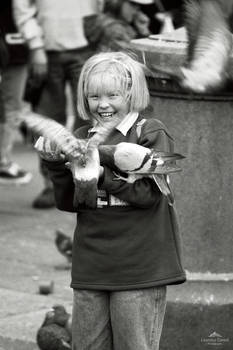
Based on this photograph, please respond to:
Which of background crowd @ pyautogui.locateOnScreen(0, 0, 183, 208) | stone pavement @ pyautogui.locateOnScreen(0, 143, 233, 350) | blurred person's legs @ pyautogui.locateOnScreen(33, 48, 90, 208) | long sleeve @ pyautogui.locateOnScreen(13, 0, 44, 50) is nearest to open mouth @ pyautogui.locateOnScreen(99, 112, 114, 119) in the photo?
stone pavement @ pyautogui.locateOnScreen(0, 143, 233, 350)

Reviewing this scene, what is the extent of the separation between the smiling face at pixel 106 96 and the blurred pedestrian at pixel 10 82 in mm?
5298

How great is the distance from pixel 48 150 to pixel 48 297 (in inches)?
91.5

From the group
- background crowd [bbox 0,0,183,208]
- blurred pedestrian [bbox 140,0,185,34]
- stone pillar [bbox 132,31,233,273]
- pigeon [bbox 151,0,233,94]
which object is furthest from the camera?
blurred pedestrian [bbox 140,0,185,34]

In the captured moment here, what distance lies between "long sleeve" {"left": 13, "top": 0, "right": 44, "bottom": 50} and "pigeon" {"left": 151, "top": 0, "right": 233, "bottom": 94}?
13.6 feet

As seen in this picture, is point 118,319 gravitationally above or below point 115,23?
above

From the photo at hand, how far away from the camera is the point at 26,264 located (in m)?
7.25

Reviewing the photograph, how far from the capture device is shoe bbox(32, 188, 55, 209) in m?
8.98

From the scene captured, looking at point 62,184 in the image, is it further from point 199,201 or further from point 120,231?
point 199,201

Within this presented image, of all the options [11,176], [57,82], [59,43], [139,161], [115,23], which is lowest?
[11,176]

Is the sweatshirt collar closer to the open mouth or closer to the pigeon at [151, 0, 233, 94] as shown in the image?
the open mouth

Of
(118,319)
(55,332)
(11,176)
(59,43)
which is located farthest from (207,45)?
(11,176)

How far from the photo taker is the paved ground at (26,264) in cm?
553

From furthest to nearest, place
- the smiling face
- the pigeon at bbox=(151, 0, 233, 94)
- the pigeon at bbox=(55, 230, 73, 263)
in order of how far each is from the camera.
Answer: the pigeon at bbox=(55, 230, 73, 263) < the pigeon at bbox=(151, 0, 233, 94) < the smiling face

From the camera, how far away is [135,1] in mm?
8492
